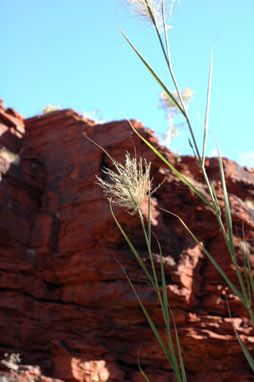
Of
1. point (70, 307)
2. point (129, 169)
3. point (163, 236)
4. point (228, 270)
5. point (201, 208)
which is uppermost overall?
point (201, 208)

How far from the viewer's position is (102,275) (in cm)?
1125

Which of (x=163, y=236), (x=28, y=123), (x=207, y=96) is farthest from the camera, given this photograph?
(x=28, y=123)

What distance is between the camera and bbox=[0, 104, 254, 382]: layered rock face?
35.1 feet

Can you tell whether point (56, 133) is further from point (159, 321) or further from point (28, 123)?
point (159, 321)

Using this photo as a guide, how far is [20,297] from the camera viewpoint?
11.4 meters

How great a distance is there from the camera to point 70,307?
1140 centimetres

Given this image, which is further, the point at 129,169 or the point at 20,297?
the point at 20,297

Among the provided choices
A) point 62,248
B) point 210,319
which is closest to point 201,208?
point 210,319

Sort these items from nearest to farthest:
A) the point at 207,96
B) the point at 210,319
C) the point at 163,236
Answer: the point at 207,96 < the point at 210,319 < the point at 163,236

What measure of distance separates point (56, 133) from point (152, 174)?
372cm

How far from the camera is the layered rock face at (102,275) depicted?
10.7 meters

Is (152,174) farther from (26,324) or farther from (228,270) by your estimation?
(26,324)

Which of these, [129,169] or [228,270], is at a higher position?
[228,270]

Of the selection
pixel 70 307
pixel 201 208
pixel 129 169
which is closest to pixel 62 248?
pixel 70 307
